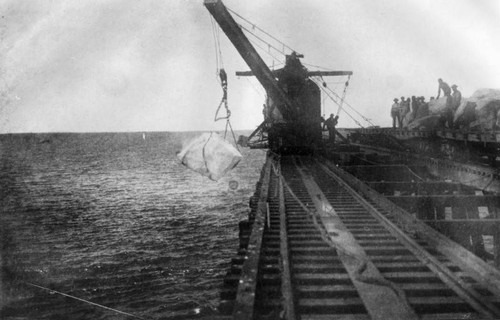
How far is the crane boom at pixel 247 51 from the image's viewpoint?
1588cm

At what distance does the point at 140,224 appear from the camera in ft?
80.6

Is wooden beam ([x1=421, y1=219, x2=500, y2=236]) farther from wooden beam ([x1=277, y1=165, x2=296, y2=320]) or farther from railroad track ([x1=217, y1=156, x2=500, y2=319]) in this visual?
wooden beam ([x1=277, y1=165, x2=296, y2=320])

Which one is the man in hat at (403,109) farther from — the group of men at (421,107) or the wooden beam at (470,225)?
the wooden beam at (470,225)

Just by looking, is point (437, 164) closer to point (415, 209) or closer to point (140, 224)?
point (415, 209)

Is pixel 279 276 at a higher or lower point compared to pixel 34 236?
higher

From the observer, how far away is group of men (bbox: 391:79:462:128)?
19.6m

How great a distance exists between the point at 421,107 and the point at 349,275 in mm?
21682

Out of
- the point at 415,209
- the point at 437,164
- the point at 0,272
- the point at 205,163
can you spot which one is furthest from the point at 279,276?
the point at 0,272

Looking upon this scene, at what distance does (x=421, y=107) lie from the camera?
78.9ft

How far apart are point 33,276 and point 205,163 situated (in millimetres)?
11124

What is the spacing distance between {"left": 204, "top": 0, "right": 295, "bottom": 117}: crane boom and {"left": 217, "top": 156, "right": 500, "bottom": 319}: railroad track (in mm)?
10499

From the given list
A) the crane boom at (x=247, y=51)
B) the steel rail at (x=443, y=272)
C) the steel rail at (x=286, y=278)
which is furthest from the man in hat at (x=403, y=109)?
the steel rail at (x=286, y=278)

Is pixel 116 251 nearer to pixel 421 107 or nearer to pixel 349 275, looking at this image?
pixel 349 275

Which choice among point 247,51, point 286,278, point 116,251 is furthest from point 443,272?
point 116,251
